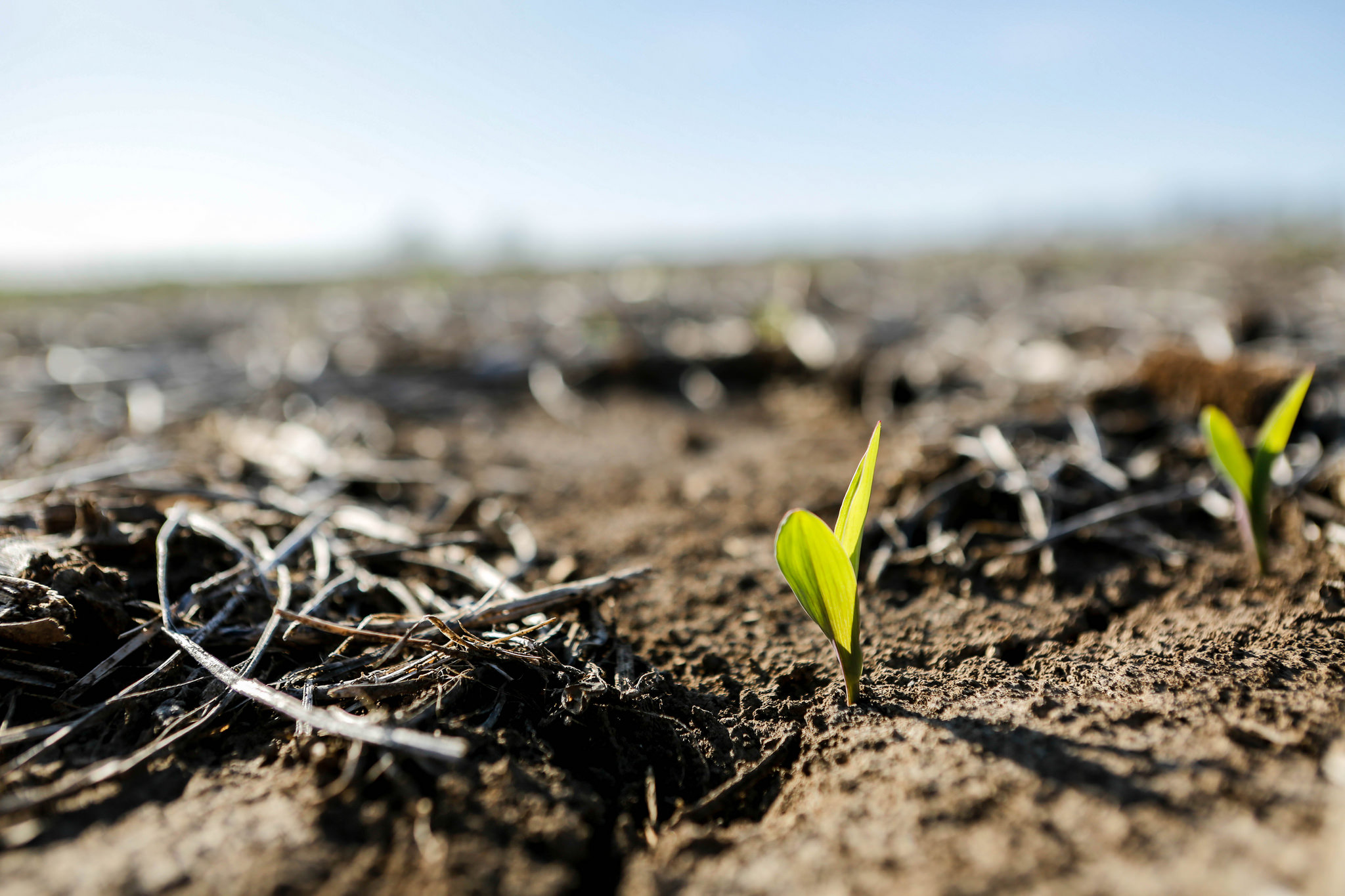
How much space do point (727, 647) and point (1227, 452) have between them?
1.02 meters

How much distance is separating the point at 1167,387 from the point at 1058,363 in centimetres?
76

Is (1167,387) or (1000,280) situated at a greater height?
(1000,280)

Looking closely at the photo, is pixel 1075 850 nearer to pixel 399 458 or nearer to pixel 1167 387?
pixel 1167 387

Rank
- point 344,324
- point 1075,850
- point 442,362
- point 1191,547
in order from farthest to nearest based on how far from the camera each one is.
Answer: point 344,324 < point 442,362 < point 1191,547 < point 1075,850

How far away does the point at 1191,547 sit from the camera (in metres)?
1.55

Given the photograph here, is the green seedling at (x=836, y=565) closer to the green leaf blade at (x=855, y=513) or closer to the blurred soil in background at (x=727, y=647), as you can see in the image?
the green leaf blade at (x=855, y=513)

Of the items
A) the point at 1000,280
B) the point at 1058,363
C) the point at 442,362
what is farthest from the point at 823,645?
the point at 1000,280

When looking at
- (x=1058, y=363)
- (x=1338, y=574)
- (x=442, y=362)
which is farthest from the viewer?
(x=442, y=362)

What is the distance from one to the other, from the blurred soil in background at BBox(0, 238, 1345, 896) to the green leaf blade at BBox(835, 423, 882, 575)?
0.88ft

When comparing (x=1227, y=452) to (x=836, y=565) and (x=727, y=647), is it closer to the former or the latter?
(x=836, y=565)

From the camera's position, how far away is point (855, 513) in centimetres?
100

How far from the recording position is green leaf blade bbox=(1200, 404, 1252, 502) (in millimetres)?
1312

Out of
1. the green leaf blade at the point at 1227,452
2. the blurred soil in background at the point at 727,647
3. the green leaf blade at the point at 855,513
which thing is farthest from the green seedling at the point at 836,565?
the green leaf blade at the point at 1227,452

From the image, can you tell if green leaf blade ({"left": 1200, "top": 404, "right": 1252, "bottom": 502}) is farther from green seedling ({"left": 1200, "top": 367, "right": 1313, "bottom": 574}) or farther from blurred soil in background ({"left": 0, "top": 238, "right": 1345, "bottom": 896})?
blurred soil in background ({"left": 0, "top": 238, "right": 1345, "bottom": 896})
